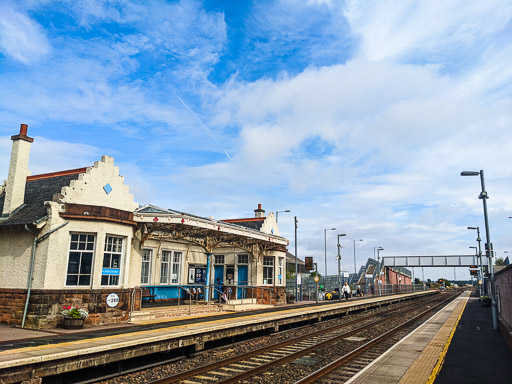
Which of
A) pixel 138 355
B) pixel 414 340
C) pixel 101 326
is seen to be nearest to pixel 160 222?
pixel 101 326

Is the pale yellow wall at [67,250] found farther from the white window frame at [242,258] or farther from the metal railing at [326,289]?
the metal railing at [326,289]

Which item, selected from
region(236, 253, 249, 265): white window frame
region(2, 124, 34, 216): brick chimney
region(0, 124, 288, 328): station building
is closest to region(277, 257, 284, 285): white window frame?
region(236, 253, 249, 265): white window frame

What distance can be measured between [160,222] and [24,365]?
934 centimetres

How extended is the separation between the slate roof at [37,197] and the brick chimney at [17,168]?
0.44 metres

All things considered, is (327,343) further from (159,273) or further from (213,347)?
(159,273)

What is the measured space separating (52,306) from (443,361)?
42.0 feet

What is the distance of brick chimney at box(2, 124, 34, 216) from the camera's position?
16047 mm

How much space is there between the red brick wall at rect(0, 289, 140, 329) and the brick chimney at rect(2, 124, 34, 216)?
347 centimetres

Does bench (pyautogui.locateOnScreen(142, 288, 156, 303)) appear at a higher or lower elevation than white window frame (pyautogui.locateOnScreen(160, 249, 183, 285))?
lower

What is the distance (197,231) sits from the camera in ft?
69.2

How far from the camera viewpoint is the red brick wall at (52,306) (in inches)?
547

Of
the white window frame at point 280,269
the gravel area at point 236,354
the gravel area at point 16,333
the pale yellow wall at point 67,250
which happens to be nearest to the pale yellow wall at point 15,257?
the pale yellow wall at point 67,250

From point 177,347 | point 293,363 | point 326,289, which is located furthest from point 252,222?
point 326,289

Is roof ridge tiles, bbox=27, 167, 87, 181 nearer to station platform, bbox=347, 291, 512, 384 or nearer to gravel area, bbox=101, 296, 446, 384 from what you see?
gravel area, bbox=101, 296, 446, 384
